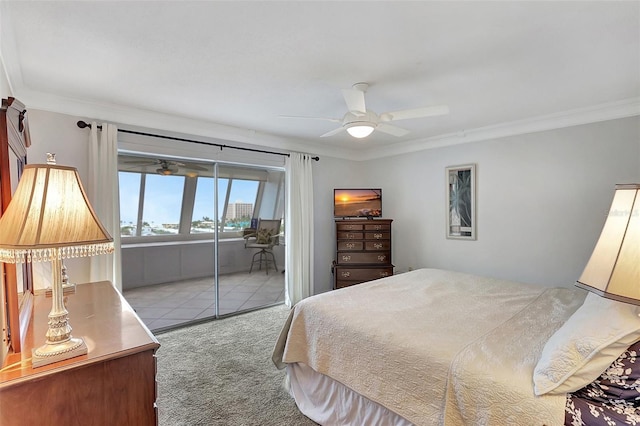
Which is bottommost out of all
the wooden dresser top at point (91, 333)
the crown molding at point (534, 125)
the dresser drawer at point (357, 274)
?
the dresser drawer at point (357, 274)

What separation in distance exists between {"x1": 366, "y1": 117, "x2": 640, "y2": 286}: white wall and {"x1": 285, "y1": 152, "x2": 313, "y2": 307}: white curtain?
1.56m

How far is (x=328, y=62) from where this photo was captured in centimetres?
212

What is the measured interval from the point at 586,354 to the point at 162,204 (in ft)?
13.1

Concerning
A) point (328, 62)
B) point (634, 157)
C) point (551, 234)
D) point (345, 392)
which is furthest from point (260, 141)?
point (634, 157)

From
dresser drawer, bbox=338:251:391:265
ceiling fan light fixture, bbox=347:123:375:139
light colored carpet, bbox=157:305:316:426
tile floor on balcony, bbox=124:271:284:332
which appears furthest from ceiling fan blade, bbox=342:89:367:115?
tile floor on balcony, bbox=124:271:284:332

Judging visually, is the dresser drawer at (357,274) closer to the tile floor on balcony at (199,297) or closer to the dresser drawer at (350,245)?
the dresser drawer at (350,245)

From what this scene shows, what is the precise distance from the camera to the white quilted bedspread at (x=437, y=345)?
4.27 ft

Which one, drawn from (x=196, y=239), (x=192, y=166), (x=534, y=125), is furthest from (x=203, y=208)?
(x=534, y=125)

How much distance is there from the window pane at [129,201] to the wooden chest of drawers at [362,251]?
8.42ft

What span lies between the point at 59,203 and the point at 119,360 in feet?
2.01

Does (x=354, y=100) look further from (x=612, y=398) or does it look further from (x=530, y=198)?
(x=530, y=198)

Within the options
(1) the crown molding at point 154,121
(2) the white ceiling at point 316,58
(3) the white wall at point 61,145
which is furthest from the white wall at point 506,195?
(2) the white ceiling at point 316,58

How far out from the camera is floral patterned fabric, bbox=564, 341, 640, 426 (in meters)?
1.10

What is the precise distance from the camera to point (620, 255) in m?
0.95
